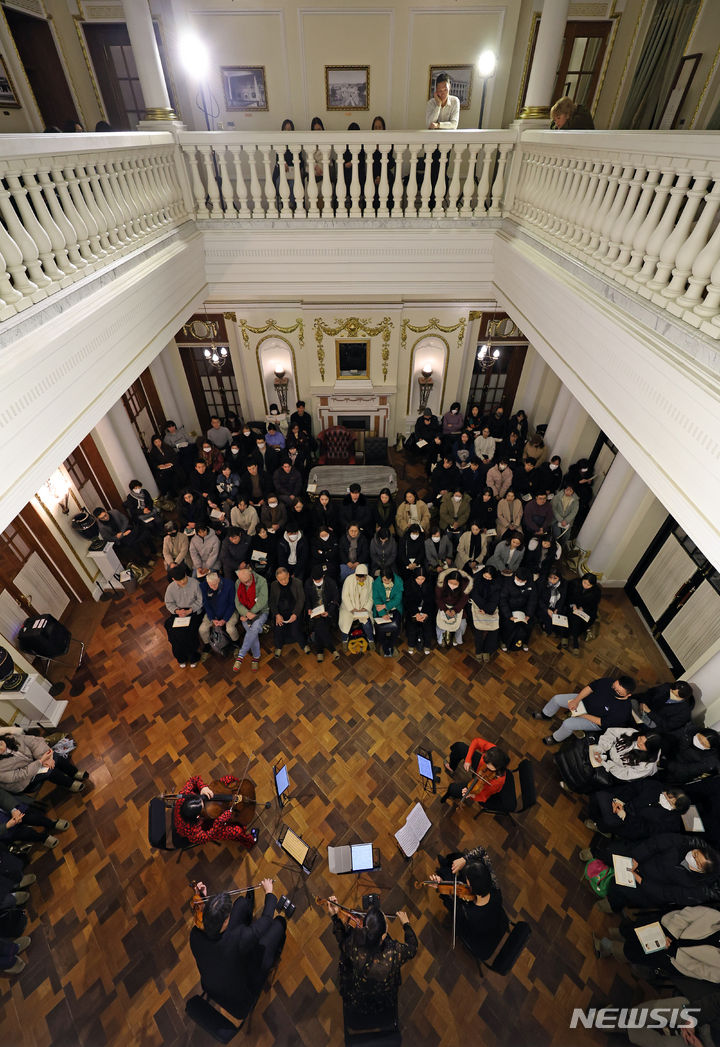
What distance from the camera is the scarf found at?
6.22 meters

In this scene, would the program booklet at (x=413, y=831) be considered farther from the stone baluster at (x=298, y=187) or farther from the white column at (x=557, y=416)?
the stone baluster at (x=298, y=187)

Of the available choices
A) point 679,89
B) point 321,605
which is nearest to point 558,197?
point 679,89

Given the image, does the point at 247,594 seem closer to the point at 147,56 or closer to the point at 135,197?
the point at 135,197

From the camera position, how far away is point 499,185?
6.15 m

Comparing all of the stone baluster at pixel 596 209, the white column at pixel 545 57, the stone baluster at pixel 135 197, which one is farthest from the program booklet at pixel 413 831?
the white column at pixel 545 57

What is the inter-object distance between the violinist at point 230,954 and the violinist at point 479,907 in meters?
1.50

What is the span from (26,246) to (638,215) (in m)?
4.02

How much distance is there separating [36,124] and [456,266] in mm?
7399

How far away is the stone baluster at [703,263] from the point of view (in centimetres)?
252

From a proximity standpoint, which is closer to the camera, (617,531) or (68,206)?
(68,206)

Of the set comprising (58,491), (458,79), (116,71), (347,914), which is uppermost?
(116,71)

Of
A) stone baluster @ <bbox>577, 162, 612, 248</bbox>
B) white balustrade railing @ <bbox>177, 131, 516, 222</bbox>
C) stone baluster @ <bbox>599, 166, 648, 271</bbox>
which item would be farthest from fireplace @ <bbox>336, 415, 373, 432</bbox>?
stone baluster @ <bbox>599, 166, 648, 271</bbox>

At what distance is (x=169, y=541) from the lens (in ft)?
22.7

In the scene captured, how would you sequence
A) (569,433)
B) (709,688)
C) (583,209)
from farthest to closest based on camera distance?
(569,433) → (709,688) → (583,209)
